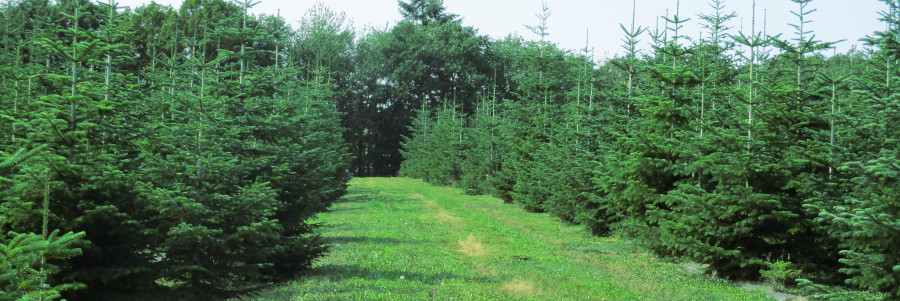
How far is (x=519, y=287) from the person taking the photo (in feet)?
32.1

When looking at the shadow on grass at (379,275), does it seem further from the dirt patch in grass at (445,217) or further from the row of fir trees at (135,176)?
the dirt patch in grass at (445,217)

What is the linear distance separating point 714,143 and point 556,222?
986 centimetres

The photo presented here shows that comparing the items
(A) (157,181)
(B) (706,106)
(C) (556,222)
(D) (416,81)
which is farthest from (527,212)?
(D) (416,81)

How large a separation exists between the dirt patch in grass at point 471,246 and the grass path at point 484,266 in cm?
2

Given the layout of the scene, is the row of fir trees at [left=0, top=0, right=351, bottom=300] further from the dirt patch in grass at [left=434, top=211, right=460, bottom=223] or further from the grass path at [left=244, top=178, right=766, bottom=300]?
the dirt patch in grass at [left=434, top=211, right=460, bottom=223]

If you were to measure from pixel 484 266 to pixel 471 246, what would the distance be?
8.63 feet

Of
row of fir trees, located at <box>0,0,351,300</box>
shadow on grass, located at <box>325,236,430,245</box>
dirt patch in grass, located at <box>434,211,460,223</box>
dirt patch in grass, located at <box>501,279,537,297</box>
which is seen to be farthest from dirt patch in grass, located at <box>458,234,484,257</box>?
row of fir trees, located at <box>0,0,351,300</box>

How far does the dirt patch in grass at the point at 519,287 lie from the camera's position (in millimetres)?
9414

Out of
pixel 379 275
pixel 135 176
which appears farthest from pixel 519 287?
pixel 135 176

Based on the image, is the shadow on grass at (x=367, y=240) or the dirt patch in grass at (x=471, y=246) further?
the shadow on grass at (x=367, y=240)

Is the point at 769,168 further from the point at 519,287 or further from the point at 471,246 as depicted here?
the point at 471,246

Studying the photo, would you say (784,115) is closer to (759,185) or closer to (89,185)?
(759,185)

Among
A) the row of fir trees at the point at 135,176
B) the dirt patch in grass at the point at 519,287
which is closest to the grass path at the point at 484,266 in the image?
the dirt patch in grass at the point at 519,287

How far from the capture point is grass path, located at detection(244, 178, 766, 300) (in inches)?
369
